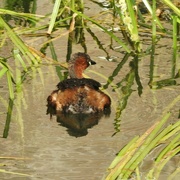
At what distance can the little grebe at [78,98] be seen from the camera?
7812mm

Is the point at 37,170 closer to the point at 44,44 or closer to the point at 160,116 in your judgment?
the point at 160,116

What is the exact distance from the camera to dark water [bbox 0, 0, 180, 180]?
6379 mm

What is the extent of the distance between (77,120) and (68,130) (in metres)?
0.40

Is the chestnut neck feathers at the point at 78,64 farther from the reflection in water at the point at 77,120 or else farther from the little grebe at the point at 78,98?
the reflection in water at the point at 77,120

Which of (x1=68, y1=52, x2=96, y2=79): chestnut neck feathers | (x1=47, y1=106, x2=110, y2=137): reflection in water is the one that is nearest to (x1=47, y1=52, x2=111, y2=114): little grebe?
(x1=47, y1=106, x2=110, y2=137): reflection in water

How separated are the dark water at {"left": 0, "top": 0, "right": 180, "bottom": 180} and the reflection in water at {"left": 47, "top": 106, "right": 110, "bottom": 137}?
1.7 inches

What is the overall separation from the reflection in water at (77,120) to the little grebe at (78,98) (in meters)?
0.04

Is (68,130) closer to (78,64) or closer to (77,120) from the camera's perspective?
(77,120)

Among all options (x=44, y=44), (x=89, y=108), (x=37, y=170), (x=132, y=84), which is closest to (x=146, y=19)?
(x=44, y=44)

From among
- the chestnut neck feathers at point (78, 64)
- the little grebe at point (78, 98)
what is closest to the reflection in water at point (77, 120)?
the little grebe at point (78, 98)

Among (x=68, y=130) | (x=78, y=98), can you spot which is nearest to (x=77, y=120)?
(x=78, y=98)

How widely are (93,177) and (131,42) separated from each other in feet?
12.0

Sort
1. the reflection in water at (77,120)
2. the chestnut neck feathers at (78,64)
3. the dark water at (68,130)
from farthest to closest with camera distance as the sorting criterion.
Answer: the chestnut neck feathers at (78,64) → the reflection in water at (77,120) → the dark water at (68,130)

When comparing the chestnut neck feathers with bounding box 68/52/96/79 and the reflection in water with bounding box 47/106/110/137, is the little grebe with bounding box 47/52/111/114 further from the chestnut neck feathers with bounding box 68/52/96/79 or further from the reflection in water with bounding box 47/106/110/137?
the chestnut neck feathers with bounding box 68/52/96/79
